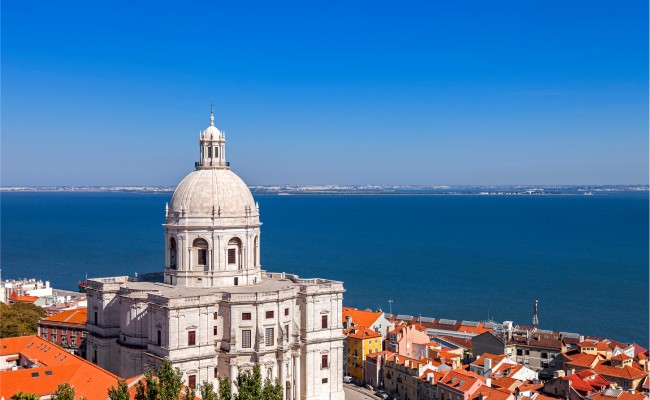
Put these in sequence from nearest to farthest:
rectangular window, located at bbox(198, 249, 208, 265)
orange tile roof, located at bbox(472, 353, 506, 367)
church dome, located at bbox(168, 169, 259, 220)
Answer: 1. rectangular window, located at bbox(198, 249, 208, 265)
2. church dome, located at bbox(168, 169, 259, 220)
3. orange tile roof, located at bbox(472, 353, 506, 367)

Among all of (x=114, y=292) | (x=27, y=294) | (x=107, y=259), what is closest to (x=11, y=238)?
(x=107, y=259)

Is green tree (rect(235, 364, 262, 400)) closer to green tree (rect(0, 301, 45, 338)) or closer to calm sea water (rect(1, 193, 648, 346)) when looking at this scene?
green tree (rect(0, 301, 45, 338))

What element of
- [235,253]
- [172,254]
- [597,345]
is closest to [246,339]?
[235,253]

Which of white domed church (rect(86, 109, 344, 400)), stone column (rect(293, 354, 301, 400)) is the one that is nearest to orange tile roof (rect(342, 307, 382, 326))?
white domed church (rect(86, 109, 344, 400))

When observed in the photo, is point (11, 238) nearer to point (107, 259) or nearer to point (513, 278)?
point (107, 259)

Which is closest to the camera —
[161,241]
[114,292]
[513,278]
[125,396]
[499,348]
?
[125,396]

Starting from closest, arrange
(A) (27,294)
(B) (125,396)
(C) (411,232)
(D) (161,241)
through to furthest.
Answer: (B) (125,396) → (A) (27,294) → (D) (161,241) → (C) (411,232)
